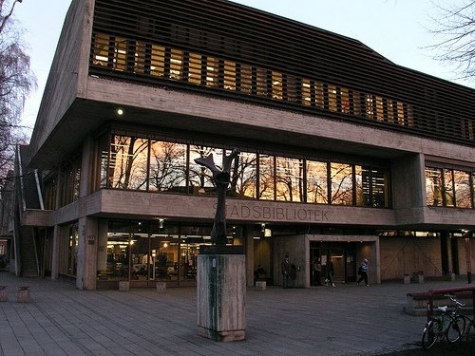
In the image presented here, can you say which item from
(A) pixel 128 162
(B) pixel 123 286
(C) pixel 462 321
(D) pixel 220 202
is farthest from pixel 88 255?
(C) pixel 462 321

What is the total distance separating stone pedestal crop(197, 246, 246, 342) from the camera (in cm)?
1038

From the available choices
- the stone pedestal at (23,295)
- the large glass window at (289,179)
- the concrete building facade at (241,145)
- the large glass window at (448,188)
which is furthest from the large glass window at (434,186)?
the stone pedestal at (23,295)

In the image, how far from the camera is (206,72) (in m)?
23.9

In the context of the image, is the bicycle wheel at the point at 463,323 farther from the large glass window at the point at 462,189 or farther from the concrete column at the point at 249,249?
the large glass window at the point at 462,189

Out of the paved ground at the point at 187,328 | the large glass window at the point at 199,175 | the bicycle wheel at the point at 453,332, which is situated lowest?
the paved ground at the point at 187,328

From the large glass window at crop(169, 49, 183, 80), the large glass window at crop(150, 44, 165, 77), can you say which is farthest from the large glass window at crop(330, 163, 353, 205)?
the large glass window at crop(150, 44, 165, 77)

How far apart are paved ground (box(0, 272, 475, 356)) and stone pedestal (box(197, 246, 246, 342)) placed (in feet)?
0.92

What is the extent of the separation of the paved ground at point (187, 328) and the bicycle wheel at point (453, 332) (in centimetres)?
26

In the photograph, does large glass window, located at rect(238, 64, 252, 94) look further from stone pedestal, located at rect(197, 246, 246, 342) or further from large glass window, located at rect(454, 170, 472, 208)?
large glass window, located at rect(454, 170, 472, 208)

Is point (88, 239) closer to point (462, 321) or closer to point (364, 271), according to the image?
point (364, 271)

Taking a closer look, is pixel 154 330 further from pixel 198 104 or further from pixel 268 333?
pixel 198 104

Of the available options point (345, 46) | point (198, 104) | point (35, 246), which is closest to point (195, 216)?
point (198, 104)

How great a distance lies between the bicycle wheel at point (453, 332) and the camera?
10.1 meters

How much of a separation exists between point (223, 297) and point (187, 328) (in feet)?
7.35
